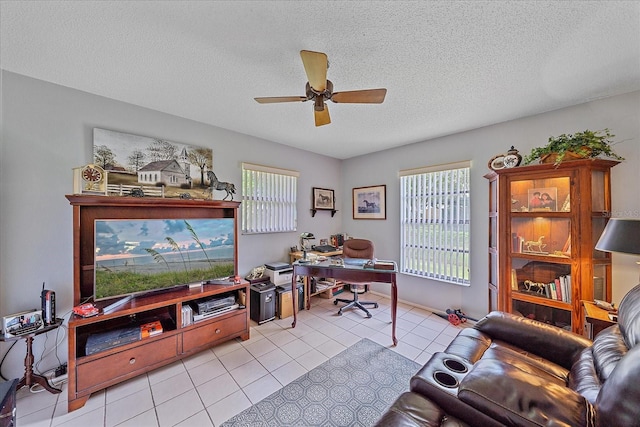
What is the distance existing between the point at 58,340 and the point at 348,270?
276cm

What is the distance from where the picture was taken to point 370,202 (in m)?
4.24

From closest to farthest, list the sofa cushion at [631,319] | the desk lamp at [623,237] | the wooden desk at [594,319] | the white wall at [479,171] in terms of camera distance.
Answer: the sofa cushion at [631,319]
the desk lamp at [623,237]
the wooden desk at [594,319]
the white wall at [479,171]

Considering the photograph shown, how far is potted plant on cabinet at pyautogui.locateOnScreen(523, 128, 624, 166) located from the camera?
6.54ft

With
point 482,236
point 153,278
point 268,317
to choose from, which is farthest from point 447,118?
point 153,278

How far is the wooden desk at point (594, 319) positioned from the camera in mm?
1730

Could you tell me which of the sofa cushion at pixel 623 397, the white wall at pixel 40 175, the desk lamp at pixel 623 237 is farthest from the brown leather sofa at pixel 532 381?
the white wall at pixel 40 175

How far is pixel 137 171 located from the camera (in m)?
2.42

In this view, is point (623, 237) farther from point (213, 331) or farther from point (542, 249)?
point (213, 331)

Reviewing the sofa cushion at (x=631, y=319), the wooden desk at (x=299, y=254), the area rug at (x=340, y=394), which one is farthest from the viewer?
the wooden desk at (x=299, y=254)

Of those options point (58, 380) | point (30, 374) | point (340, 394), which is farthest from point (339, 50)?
point (58, 380)

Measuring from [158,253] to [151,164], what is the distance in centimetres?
99

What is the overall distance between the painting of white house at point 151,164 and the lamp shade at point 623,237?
3608 millimetres

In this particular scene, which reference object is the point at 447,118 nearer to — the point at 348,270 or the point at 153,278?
the point at 348,270

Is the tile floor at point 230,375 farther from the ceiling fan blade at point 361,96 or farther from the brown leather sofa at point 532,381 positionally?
the ceiling fan blade at point 361,96
